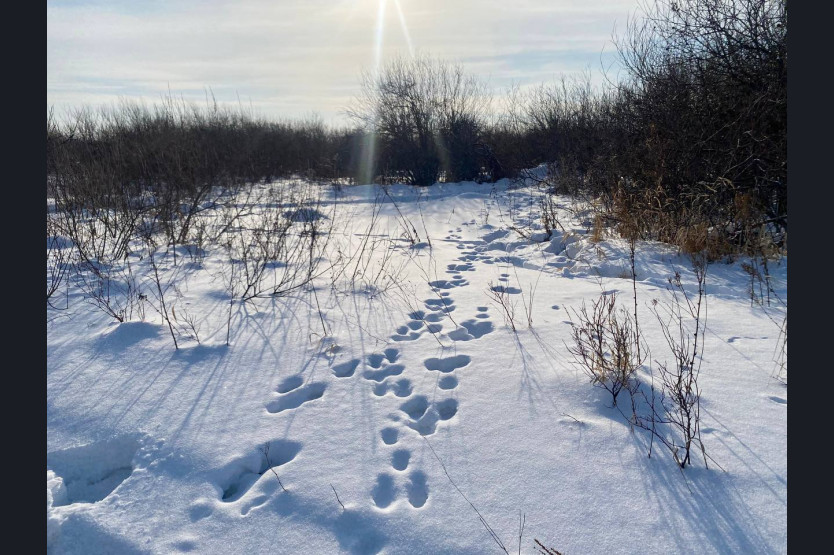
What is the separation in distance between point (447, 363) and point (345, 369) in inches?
24.5

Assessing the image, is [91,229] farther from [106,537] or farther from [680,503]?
[680,503]

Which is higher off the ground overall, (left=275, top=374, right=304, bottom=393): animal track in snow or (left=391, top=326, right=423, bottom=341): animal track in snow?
(left=391, top=326, right=423, bottom=341): animal track in snow

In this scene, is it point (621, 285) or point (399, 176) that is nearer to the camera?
point (621, 285)

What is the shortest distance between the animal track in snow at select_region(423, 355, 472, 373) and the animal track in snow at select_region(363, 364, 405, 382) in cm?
17

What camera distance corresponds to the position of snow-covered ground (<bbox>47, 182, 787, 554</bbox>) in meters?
1.72

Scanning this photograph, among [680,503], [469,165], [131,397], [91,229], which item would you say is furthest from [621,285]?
[469,165]

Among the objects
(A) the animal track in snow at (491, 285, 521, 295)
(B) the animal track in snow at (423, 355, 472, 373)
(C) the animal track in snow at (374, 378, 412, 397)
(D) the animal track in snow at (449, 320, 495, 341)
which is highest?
(A) the animal track in snow at (491, 285, 521, 295)

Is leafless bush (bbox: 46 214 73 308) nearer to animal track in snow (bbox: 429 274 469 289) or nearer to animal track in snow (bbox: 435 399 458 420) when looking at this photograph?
animal track in snow (bbox: 429 274 469 289)

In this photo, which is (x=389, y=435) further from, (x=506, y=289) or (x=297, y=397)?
(x=506, y=289)

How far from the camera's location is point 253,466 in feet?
Result: 6.93

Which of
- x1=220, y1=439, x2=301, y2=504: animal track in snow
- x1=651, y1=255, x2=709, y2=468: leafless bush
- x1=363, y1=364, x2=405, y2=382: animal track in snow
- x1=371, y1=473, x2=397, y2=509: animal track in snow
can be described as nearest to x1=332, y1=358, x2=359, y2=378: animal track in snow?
x1=363, y1=364, x2=405, y2=382: animal track in snow

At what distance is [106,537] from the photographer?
69.3 inches

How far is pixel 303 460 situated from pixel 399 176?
1262 centimetres

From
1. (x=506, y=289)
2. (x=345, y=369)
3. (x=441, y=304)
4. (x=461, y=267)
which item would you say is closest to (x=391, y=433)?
(x=345, y=369)
